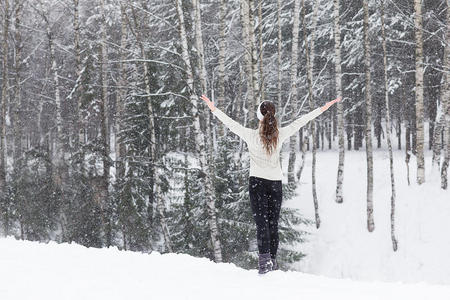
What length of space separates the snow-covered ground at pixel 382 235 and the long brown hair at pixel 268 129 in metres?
11.3

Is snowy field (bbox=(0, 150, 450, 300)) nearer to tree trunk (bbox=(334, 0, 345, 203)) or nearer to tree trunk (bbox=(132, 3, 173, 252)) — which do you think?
tree trunk (bbox=(334, 0, 345, 203))

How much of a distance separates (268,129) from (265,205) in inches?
36.5

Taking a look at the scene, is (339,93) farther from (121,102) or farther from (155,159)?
(121,102)

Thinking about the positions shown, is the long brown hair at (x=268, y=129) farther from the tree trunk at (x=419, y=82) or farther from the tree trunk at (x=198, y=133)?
the tree trunk at (x=419, y=82)

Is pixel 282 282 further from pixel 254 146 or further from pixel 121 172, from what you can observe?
pixel 121 172

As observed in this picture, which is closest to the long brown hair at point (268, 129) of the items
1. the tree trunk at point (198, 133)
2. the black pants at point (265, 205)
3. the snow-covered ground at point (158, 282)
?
the black pants at point (265, 205)

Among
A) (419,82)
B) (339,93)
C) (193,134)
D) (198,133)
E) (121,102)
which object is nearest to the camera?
(198,133)

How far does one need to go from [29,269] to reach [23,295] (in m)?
1.17

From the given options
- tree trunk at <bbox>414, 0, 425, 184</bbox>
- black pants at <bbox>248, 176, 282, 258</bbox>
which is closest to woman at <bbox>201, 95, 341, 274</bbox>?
black pants at <bbox>248, 176, 282, 258</bbox>

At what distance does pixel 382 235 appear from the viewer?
16.2 metres

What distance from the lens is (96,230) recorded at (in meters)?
18.0

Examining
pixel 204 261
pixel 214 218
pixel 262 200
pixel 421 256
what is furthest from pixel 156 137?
pixel 262 200

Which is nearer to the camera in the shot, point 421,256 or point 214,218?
point 214,218

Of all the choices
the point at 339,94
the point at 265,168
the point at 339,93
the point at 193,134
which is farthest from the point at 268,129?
the point at 193,134
